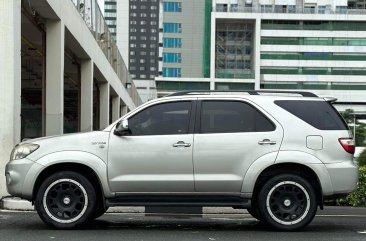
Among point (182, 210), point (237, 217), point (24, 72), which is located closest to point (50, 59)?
point (237, 217)

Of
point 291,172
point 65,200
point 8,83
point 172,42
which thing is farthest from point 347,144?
point 172,42

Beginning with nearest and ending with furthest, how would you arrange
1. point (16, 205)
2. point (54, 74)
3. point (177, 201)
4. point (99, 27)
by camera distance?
point (177, 201), point (16, 205), point (54, 74), point (99, 27)

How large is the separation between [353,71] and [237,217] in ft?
350

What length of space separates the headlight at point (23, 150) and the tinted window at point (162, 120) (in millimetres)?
1367

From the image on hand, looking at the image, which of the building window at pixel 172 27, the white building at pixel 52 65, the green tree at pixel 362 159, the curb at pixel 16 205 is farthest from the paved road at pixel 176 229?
the building window at pixel 172 27

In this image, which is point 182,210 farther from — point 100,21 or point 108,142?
→ point 100,21

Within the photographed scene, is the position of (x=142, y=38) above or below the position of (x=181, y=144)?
above

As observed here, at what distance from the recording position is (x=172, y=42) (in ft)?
381

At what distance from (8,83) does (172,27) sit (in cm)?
10669

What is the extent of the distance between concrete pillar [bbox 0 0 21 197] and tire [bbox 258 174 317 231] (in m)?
6.11

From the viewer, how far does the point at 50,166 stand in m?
7.52

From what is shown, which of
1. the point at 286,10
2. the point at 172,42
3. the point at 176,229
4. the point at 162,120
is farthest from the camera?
the point at 172,42

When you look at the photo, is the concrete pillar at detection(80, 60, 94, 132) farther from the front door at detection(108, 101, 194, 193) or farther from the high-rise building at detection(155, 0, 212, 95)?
the high-rise building at detection(155, 0, 212, 95)

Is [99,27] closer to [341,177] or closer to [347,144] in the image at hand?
[347,144]
